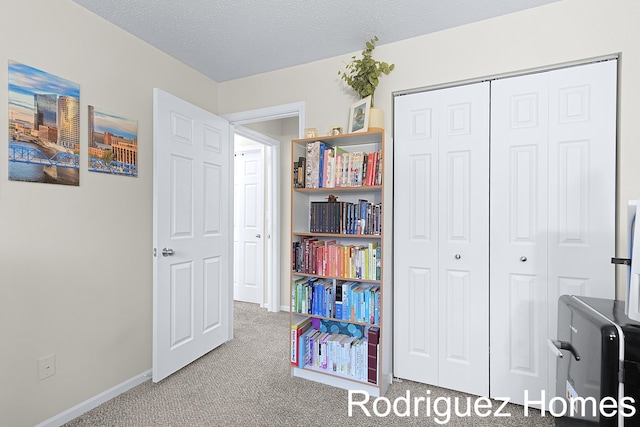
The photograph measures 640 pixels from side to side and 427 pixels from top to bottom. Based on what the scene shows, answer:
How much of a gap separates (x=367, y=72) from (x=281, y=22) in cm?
66

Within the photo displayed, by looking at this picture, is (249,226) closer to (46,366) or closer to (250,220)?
(250,220)

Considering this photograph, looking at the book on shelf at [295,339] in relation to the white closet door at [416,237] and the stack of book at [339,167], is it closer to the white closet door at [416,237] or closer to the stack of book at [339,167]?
the white closet door at [416,237]

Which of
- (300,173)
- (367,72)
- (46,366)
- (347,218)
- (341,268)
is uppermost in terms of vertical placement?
(367,72)

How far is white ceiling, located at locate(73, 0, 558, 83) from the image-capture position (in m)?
1.89

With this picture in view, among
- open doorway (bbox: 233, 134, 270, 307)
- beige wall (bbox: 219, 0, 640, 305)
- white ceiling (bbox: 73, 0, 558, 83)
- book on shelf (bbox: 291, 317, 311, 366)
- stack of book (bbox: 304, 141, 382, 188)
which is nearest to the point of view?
beige wall (bbox: 219, 0, 640, 305)

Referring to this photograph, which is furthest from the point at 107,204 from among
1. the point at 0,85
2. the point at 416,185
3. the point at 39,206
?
the point at 416,185

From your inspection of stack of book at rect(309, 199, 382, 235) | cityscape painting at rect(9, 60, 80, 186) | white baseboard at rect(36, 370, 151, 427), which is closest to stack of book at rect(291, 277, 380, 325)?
stack of book at rect(309, 199, 382, 235)

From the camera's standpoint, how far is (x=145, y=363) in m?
2.33

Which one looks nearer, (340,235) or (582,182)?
(582,182)

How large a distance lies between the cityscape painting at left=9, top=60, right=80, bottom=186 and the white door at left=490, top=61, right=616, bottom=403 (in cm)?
258

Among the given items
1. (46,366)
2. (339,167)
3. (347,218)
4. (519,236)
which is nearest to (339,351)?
(347,218)

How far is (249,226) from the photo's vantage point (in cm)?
430

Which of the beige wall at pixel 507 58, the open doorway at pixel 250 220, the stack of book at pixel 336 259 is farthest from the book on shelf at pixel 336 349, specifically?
the open doorway at pixel 250 220

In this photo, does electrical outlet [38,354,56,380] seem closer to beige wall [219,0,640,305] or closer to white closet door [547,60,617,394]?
beige wall [219,0,640,305]
